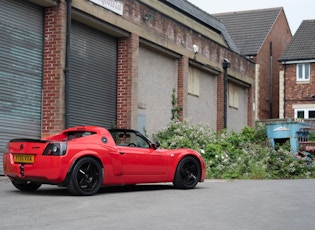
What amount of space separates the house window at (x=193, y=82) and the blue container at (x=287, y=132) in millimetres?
3607

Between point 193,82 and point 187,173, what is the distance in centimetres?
1297

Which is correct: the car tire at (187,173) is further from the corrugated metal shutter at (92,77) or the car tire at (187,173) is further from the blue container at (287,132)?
the blue container at (287,132)

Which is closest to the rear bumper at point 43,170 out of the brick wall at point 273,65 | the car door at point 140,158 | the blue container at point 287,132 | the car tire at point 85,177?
the car tire at point 85,177

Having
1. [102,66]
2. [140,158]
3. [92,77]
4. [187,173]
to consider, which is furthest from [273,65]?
[140,158]

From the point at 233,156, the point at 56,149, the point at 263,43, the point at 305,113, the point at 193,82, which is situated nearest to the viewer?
the point at 56,149

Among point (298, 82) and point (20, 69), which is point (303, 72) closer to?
point (298, 82)

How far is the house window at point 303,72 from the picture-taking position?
3906 centimetres

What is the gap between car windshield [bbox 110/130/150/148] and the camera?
10609 millimetres

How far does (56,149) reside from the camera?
9.14 metres

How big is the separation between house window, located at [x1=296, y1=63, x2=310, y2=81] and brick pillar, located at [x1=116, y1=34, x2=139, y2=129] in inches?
908

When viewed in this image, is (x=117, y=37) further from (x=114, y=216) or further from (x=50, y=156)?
(x=114, y=216)

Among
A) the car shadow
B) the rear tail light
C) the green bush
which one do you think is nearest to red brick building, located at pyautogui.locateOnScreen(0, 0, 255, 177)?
the green bush

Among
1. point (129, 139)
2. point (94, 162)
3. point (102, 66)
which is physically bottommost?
point (94, 162)

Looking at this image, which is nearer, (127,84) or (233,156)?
(233,156)
